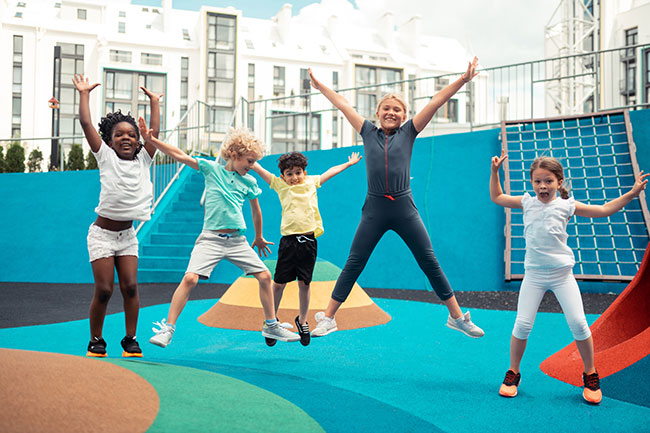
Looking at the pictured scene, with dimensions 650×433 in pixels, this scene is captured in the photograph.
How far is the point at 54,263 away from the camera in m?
10.3

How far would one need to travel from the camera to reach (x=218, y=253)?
3914 mm

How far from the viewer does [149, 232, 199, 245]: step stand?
991 cm

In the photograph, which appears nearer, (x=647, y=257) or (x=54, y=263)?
(x=647, y=257)

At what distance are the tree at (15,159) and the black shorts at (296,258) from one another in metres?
12.1

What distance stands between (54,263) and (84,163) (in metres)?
6.61

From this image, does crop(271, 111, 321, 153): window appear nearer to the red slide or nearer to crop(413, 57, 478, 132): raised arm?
crop(413, 57, 478, 132): raised arm

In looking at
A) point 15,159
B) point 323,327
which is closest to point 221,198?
point 323,327

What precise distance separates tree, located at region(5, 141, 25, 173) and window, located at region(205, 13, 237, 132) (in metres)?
24.8

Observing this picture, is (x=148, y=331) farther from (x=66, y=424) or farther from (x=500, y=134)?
(x=500, y=134)

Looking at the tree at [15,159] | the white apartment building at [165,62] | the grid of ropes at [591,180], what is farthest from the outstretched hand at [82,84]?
the white apartment building at [165,62]

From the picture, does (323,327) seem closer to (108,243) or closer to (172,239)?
(108,243)

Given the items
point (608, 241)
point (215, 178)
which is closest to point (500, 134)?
→ point (608, 241)

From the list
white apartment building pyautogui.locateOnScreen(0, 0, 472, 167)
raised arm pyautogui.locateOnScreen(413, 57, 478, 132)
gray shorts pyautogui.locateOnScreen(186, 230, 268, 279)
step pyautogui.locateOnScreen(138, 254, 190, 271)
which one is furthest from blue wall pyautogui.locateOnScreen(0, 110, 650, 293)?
white apartment building pyautogui.locateOnScreen(0, 0, 472, 167)

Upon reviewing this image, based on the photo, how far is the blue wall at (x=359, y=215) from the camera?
8523mm
